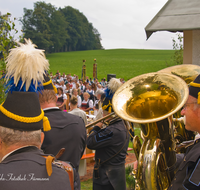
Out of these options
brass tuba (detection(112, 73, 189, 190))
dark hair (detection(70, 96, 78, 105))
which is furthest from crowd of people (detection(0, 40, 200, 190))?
dark hair (detection(70, 96, 78, 105))

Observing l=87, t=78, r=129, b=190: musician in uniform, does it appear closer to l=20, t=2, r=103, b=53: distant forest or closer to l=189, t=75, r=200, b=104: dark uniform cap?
l=189, t=75, r=200, b=104: dark uniform cap

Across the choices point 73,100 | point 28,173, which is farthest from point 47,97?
point 73,100

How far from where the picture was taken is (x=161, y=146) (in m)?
2.24

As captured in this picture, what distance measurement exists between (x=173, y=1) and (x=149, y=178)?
3221 mm

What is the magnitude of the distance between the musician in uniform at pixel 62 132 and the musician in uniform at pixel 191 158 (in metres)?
1.11

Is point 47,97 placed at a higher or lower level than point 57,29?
lower

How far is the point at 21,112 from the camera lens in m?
1.49

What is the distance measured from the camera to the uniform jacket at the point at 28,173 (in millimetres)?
1286

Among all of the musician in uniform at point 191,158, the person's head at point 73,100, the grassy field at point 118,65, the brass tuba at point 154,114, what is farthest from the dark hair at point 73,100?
the grassy field at point 118,65

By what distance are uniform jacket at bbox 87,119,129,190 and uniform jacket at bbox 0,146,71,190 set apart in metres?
1.68

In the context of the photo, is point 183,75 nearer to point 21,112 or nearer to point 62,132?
point 62,132

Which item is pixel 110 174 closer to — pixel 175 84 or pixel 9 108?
pixel 175 84

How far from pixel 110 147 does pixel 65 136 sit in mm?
959

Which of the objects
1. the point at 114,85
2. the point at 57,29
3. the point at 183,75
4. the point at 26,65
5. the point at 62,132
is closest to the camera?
the point at 26,65
